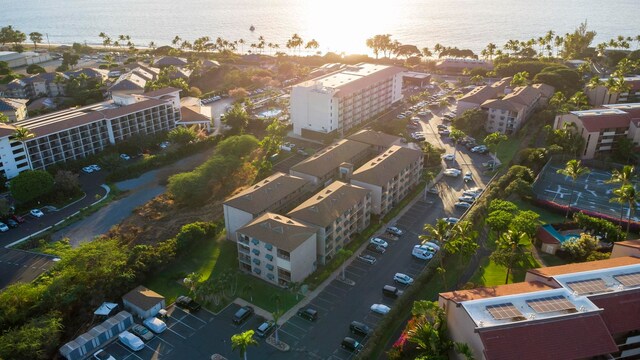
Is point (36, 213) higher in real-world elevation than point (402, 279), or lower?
higher

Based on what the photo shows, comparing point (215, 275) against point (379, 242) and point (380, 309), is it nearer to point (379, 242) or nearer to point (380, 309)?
point (380, 309)

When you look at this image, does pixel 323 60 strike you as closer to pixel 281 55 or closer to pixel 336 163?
pixel 281 55

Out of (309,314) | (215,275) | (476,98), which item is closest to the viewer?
(309,314)


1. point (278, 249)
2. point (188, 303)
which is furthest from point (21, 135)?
point (278, 249)

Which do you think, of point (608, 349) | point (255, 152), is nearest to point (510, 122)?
point (255, 152)

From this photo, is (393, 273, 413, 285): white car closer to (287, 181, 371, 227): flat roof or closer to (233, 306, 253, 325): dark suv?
(287, 181, 371, 227): flat roof

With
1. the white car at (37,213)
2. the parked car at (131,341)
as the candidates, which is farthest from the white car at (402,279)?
the white car at (37,213)

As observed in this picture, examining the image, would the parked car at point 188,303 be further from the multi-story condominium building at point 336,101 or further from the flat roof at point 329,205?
the multi-story condominium building at point 336,101
